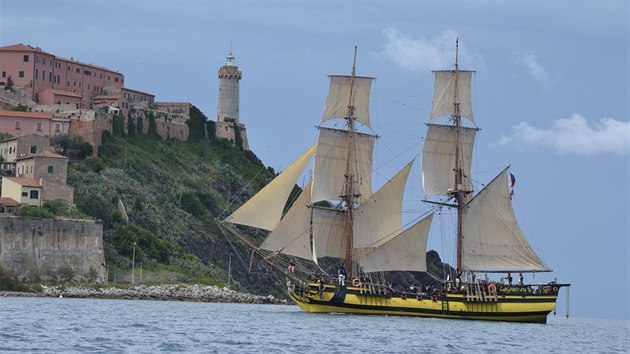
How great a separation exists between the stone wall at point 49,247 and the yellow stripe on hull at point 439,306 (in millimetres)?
24085

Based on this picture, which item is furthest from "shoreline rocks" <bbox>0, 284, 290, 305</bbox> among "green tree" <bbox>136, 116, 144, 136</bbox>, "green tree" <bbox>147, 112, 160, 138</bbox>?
"green tree" <bbox>147, 112, 160, 138</bbox>

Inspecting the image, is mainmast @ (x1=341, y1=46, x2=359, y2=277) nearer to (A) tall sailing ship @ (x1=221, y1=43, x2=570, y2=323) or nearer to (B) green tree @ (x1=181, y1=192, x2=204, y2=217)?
(A) tall sailing ship @ (x1=221, y1=43, x2=570, y2=323)

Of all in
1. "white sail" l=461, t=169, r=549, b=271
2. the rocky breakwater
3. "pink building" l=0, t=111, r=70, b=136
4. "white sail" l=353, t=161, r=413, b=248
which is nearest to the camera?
"white sail" l=461, t=169, r=549, b=271

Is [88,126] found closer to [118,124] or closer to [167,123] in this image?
[118,124]

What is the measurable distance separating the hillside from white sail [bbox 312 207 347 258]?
1285cm

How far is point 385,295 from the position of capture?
245 ft

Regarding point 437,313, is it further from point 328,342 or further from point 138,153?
point 138,153

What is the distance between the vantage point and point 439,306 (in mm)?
75188

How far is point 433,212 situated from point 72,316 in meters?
22.7

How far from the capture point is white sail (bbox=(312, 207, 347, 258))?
7694cm

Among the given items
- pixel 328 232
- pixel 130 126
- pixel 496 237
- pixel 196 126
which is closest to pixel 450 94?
pixel 496 237

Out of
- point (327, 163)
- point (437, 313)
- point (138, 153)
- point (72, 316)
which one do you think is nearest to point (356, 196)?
point (327, 163)

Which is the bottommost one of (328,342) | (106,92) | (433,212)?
(328,342)

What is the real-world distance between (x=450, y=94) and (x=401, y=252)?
30.9ft
